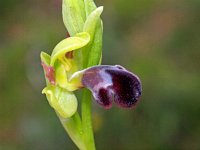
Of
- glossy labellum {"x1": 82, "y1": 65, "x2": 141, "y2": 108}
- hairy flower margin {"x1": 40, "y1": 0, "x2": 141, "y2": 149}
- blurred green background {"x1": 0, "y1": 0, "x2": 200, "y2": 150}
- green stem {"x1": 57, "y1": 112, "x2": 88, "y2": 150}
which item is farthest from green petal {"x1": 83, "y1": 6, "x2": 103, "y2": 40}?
blurred green background {"x1": 0, "y1": 0, "x2": 200, "y2": 150}

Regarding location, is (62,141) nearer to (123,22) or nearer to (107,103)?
(107,103)

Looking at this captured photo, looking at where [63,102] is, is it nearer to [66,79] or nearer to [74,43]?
[66,79]

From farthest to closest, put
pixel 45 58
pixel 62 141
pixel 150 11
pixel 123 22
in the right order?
1. pixel 150 11
2. pixel 123 22
3. pixel 62 141
4. pixel 45 58

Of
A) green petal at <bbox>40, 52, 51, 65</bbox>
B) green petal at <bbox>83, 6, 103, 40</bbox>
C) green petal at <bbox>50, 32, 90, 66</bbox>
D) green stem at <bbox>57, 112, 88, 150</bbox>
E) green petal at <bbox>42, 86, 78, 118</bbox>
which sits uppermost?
green petal at <bbox>83, 6, 103, 40</bbox>

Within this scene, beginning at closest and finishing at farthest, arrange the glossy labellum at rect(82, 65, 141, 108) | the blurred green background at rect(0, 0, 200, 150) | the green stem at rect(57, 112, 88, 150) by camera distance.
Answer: the glossy labellum at rect(82, 65, 141, 108)
the green stem at rect(57, 112, 88, 150)
the blurred green background at rect(0, 0, 200, 150)

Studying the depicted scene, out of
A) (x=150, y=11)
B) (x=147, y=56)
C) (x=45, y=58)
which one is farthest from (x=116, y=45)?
(x=45, y=58)

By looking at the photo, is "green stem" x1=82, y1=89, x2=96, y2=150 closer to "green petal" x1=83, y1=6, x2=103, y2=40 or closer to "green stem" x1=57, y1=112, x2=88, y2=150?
"green stem" x1=57, y1=112, x2=88, y2=150

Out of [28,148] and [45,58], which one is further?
[28,148]
